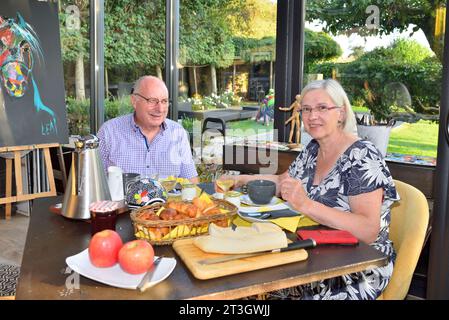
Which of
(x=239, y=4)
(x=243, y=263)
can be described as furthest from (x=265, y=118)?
(x=243, y=263)

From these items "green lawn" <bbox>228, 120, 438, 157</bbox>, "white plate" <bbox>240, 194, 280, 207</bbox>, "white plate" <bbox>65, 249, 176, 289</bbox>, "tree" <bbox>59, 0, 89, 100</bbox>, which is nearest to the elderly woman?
"white plate" <bbox>240, 194, 280, 207</bbox>

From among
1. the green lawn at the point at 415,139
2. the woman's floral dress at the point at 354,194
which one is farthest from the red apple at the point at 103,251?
the green lawn at the point at 415,139

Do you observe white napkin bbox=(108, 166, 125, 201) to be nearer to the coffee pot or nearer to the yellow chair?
the coffee pot

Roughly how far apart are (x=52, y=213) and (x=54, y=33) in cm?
304

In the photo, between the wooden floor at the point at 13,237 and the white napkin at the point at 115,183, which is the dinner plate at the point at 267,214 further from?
the wooden floor at the point at 13,237

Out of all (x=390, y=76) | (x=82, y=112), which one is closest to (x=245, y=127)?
(x=390, y=76)

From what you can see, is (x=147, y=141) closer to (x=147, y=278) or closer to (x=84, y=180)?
(x=84, y=180)

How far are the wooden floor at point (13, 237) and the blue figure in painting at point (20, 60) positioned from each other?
855 millimetres

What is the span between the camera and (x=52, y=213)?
1743 millimetres

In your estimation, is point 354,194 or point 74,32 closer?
point 354,194

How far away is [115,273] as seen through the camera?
1181 millimetres

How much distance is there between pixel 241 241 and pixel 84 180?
62cm

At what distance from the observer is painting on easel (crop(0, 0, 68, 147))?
3977 mm

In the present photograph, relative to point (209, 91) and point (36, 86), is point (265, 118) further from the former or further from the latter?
point (36, 86)
